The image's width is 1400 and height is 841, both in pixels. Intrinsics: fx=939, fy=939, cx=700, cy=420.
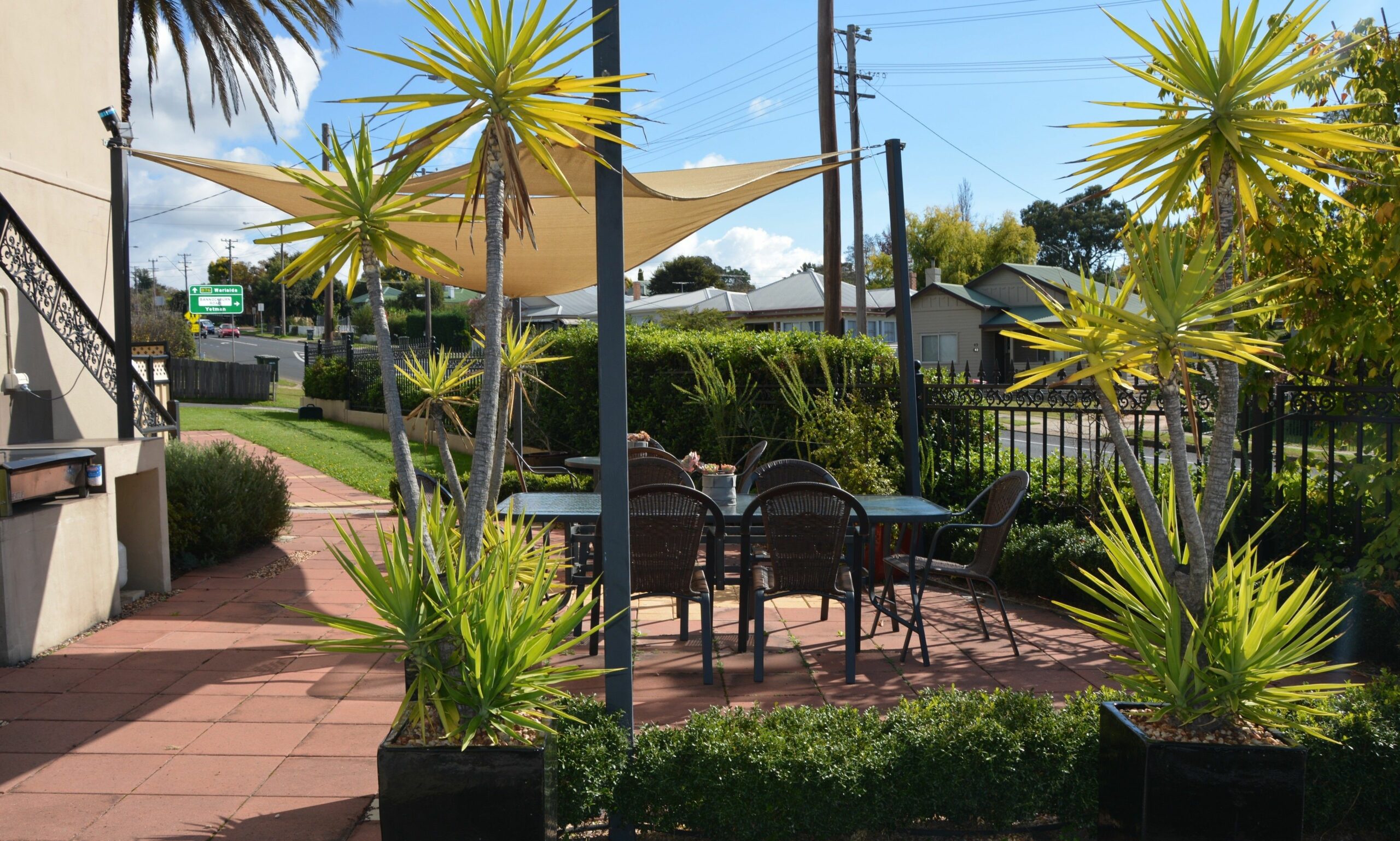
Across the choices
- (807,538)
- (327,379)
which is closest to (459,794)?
(807,538)

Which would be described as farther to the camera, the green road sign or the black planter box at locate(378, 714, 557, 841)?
the green road sign

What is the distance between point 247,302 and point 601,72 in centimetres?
7679

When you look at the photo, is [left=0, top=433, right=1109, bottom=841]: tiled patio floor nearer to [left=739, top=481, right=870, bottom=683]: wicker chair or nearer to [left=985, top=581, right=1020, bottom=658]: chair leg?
[left=985, top=581, right=1020, bottom=658]: chair leg

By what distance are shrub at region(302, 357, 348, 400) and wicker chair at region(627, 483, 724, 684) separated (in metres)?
16.6

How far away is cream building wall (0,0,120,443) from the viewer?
6625mm

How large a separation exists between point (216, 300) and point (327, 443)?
41.8 ft

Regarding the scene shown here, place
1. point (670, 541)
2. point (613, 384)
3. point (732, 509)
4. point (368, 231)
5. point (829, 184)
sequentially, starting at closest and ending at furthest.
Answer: point (368, 231), point (613, 384), point (670, 541), point (732, 509), point (829, 184)

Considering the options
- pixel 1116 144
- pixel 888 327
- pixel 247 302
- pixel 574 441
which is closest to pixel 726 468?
pixel 1116 144

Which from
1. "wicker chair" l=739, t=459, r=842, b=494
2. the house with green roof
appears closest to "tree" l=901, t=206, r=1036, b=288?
the house with green roof

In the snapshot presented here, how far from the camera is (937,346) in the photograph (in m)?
29.9

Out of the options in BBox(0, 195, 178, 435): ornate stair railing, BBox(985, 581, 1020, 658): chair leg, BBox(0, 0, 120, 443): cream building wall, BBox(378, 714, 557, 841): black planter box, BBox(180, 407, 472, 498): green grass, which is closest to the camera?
BBox(378, 714, 557, 841): black planter box

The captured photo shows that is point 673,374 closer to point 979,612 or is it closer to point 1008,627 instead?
point 979,612

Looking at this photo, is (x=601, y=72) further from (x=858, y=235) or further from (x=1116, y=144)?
(x=858, y=235)

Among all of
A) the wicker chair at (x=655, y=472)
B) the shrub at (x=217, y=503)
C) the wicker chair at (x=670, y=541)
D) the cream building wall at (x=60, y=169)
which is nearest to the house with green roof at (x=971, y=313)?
the shrub at (x=217, y=503)
